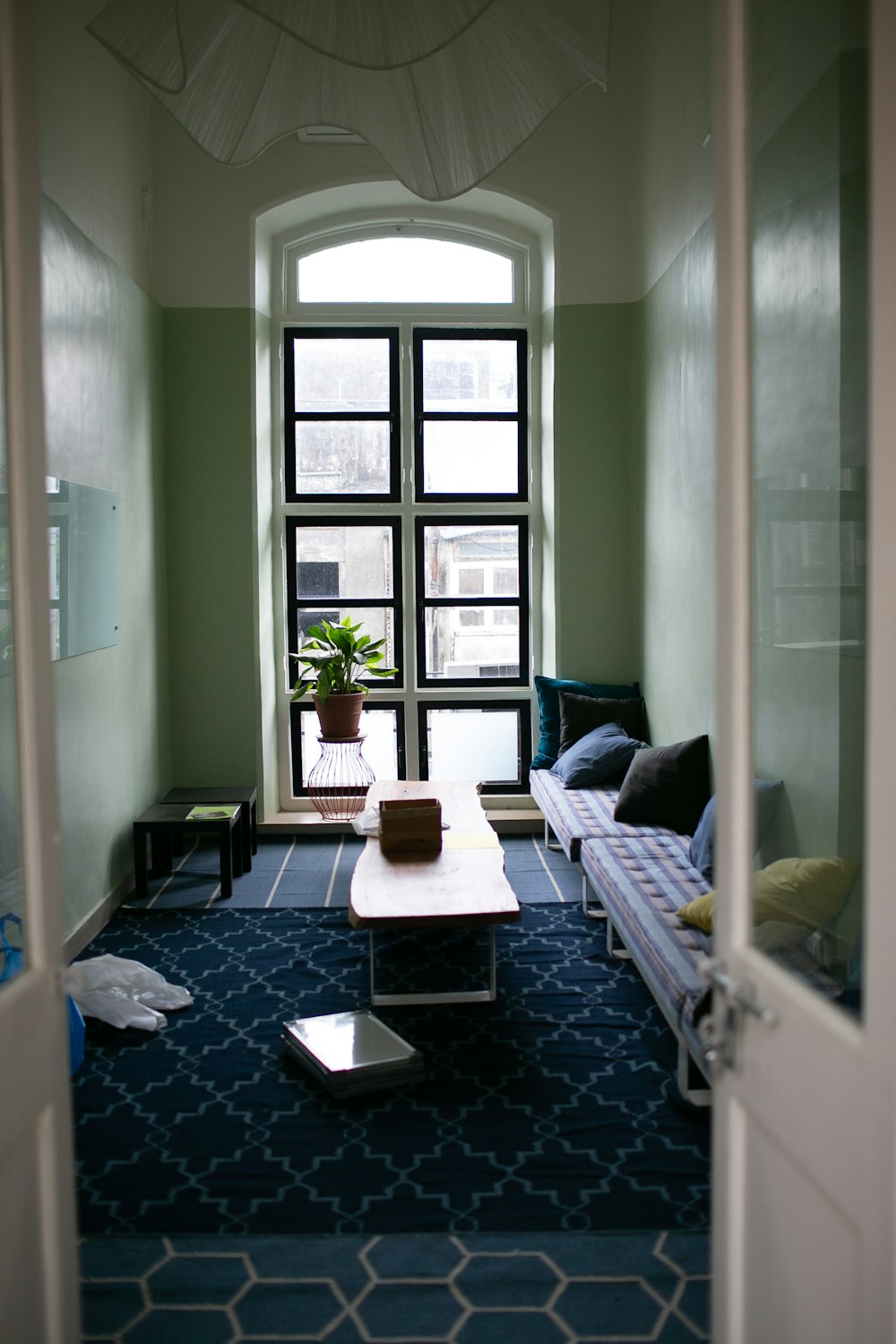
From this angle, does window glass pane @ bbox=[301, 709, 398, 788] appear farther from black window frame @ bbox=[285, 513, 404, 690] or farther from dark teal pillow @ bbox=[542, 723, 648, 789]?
dark teal pillow @ bbox=[542, 723, 648, 789]

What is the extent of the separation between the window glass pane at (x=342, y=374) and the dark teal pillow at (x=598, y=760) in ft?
8.46

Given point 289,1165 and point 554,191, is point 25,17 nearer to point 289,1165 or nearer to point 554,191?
point 289,1165

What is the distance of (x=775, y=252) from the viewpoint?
260 centimetres

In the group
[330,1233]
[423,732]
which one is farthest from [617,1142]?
[423,732]

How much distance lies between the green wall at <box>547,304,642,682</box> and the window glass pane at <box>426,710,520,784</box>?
736 mm

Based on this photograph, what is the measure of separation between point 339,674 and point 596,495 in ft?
6.24

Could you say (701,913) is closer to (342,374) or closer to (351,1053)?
(351,1053)

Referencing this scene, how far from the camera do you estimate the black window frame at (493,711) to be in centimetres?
745

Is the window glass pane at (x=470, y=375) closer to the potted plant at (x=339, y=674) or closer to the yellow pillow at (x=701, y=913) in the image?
the potted plant at (x=339, y=674)

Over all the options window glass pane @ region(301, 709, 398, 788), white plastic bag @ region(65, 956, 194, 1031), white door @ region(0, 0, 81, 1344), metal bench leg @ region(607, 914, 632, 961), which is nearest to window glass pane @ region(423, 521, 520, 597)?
window glass pane @ region(301, 709, 398, 788)

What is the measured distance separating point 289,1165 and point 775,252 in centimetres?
269

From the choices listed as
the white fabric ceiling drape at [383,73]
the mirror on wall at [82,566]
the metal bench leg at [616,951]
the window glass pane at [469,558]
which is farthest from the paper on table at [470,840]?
the white fabric ceiling drape at [383,73]

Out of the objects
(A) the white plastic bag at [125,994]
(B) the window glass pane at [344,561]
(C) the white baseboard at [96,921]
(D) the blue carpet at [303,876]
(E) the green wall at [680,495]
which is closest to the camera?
(A) the white plastic bag at [125,994]

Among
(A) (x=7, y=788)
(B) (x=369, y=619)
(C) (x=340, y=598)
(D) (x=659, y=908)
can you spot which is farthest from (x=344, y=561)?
(A) (x=7, y=788)
